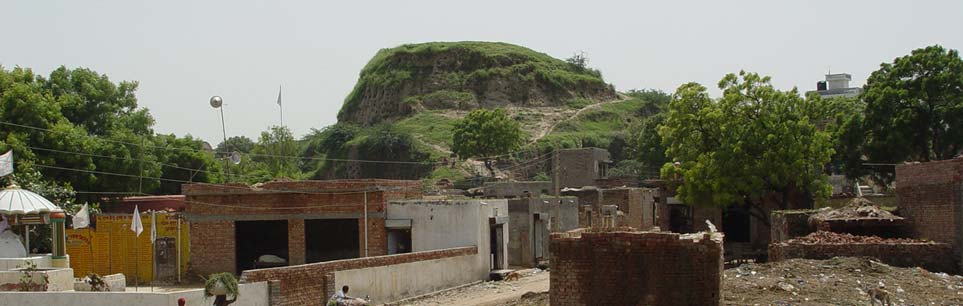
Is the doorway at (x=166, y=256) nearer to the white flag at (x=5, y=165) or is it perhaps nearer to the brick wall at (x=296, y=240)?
the brick wall at (x=296, y=240)

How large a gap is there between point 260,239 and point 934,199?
2002cm

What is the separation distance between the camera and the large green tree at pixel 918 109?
3991cm

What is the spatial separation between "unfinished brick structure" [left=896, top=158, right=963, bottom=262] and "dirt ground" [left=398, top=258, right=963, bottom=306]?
5.91 ft

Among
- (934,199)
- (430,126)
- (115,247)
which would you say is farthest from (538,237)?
(430,126)

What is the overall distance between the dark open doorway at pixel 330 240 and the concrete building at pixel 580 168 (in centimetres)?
2096

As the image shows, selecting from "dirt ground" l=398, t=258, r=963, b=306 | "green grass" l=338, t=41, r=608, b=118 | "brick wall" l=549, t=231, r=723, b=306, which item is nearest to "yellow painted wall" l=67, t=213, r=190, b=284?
"dirt ground" l=398, t=258, r=963, b=306

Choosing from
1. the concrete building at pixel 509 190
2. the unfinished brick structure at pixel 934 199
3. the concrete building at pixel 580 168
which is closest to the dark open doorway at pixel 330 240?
the concrete building at pixel 509 190

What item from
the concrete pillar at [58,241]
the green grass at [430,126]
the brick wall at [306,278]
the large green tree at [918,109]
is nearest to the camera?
the brick wall at [306,278]

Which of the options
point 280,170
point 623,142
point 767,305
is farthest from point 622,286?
point 623,142

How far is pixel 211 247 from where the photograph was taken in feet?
102

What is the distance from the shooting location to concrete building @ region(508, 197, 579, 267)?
3553 cm

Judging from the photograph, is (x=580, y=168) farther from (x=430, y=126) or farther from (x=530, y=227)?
(x=430, y=126)

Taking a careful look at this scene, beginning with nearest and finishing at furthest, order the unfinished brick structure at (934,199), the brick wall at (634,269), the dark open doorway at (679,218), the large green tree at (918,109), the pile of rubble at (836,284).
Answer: the brick wall at (634,269) → the pile of rubble at (836,284) → the unfinished brick structure at (934,199) → the large green tree at (918,109) → the dark open doorway at (679,218)

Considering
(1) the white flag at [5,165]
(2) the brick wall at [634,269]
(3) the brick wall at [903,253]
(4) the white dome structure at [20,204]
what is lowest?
(3) the brick wall at [903,253]
